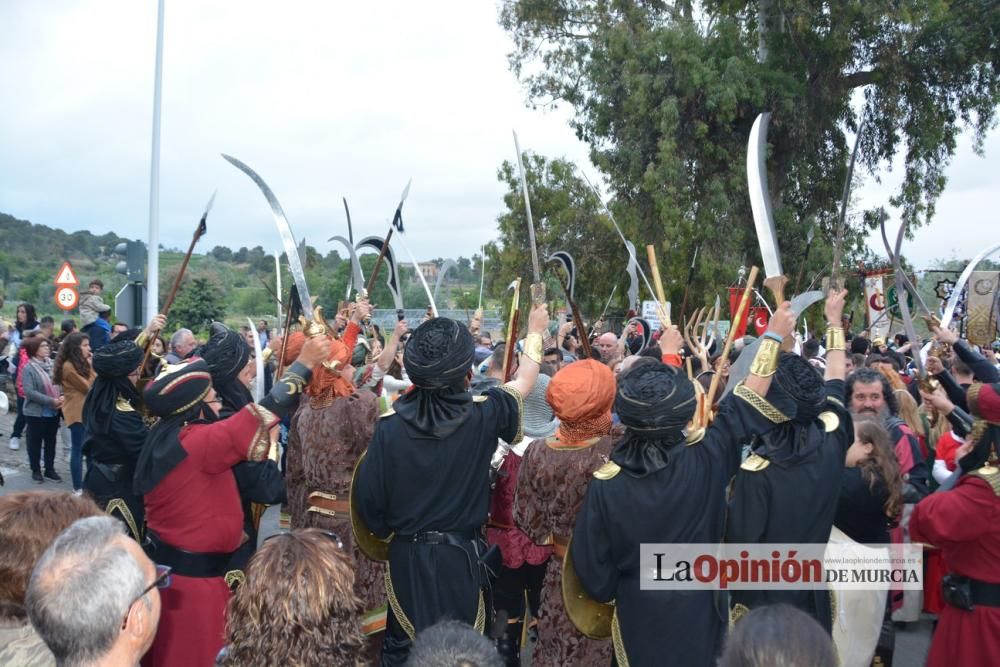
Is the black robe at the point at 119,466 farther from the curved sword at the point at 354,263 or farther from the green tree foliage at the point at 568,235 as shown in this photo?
the green tree foliage at the point at 568,235

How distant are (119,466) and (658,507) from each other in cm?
314

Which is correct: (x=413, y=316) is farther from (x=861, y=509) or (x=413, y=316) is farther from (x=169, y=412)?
(x=861, y=509)

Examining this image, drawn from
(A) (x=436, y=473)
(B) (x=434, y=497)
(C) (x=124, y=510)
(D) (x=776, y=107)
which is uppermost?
(D) (x=776, y=107)

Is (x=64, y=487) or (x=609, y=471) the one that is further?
(x=64, y=487)

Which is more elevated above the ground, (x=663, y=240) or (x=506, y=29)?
(x=506, y=29)

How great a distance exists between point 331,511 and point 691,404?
2.46 meters

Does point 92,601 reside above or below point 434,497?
above

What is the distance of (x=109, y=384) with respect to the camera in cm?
493

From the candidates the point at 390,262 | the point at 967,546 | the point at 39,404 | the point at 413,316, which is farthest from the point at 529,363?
the point at 413,316

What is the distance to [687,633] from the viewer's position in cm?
336

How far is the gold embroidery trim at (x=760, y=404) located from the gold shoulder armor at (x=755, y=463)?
8.0 inches

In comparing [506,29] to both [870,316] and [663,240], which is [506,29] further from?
[870,316]

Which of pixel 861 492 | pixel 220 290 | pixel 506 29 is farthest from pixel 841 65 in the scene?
pixel 861 492

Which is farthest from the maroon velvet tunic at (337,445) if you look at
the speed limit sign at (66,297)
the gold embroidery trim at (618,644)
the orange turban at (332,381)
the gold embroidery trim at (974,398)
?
the speed limit sign at (66,297)
